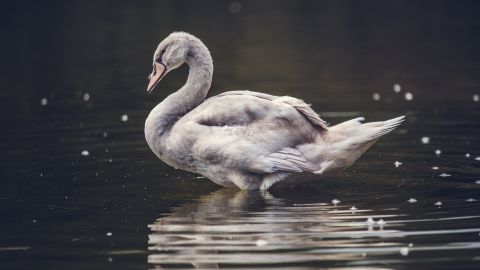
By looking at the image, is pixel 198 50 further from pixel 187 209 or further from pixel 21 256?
pixel 21 256

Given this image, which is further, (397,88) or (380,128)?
(397,88)

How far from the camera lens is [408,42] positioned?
977 inches

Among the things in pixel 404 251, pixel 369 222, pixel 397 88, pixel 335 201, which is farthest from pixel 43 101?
A: pixel 404 251

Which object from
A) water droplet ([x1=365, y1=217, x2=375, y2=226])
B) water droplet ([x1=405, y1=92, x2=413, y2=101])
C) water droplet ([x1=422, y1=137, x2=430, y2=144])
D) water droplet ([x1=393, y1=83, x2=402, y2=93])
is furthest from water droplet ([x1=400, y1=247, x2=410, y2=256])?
water droplet ([x1=393, y1=83, x2=402, y2=93])

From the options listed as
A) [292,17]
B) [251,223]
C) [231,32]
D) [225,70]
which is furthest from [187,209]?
[292,17]

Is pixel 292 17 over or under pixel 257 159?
over

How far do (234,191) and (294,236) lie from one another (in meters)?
2.40

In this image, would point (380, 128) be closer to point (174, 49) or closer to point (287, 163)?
point (287, 163)

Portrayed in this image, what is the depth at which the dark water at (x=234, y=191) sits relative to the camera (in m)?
8.73

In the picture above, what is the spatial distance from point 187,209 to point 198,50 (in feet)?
6.90

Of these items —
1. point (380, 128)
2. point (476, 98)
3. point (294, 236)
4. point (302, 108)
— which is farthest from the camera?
point (476, 98)

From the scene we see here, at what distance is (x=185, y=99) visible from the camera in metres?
11.7

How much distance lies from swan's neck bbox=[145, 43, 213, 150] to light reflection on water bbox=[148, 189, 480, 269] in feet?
3.92

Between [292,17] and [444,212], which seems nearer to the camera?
[444,212]
